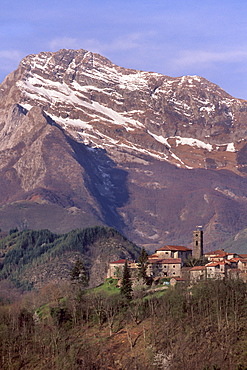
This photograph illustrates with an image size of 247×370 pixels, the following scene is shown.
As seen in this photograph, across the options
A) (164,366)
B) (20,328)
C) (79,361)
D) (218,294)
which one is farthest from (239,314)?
(20,328)

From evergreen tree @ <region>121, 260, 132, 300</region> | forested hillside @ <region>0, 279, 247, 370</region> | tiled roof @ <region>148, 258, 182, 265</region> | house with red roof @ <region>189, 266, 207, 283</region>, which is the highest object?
tiled roof @ <region>148, 258, 182, 265</region>

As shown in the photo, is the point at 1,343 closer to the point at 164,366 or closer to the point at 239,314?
the point at 164,366

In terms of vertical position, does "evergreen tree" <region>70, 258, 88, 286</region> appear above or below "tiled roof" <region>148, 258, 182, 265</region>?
below

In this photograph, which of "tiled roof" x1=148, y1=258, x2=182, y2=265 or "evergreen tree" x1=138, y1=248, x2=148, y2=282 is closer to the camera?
"evergreen tree" x1=138, y1=248, x2=148, y2=282

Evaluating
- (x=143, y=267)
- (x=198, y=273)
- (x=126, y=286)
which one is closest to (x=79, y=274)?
(x=143, y=267)

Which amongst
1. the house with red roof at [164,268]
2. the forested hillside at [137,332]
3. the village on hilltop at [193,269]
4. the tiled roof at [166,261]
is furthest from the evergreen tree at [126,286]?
the tiled roof at [166,261]

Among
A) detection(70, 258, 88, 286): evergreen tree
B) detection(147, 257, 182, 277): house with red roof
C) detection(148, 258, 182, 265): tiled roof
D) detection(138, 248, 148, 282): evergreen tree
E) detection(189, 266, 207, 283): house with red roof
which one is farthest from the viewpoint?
detection(148, 258, 182, 265): tiled roof

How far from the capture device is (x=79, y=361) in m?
148

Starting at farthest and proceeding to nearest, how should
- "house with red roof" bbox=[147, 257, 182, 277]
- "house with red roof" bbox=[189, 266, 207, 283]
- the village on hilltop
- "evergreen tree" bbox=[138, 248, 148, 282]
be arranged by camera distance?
"house with red roof" bbox=[147, 257, 182, 277] → "evergreen tree" bbox=[138, 248, 148, 282] → "house with red roof" bbox=[189, 266, 207, 283] → the village on hilltop

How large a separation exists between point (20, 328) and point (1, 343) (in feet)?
38.1

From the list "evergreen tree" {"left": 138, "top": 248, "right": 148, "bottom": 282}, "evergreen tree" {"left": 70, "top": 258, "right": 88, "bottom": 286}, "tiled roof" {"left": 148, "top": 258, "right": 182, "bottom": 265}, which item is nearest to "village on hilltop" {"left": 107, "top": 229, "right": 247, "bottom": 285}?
"tiled roof" {"left": 148, "top": 258, "right": 182, "bottom": 265}

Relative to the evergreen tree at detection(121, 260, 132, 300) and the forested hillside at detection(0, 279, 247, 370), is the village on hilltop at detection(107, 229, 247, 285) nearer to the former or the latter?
the evergreen tree at detection(121, 260, 132, 300)

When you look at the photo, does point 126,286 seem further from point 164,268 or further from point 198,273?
point 198,273

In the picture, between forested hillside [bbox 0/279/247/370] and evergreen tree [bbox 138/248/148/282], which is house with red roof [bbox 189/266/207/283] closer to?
evergreen tree [bbox 138/248/148/282]
